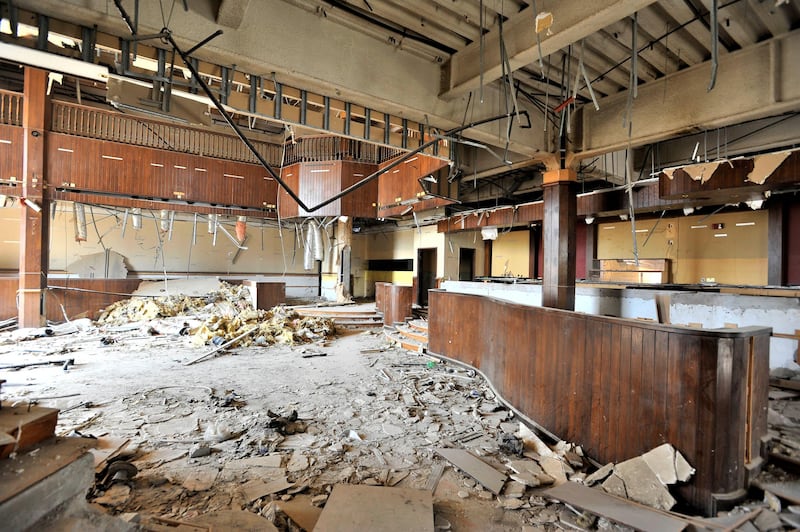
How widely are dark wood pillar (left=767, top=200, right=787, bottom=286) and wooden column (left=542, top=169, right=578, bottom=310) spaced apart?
16.4 ft

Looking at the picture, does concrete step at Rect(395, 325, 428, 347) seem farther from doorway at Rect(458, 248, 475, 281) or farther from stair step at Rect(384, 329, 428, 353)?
doorway at Rect(458, 248, 475, 281)

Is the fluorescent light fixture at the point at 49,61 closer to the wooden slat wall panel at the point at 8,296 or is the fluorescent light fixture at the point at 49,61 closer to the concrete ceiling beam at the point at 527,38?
the concrete ceiling beam at the point at 527,38

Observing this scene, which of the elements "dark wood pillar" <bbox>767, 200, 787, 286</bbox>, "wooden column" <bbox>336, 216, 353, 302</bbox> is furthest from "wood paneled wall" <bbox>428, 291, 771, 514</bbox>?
"wooden column" <bbox>336, 216, 353, 302</bbox>

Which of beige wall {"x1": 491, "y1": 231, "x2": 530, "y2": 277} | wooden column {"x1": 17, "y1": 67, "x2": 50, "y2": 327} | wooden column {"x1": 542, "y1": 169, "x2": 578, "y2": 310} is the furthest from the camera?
beige wall {"x1": 491, "y1": 231, "x2": 530, "y2": 277}

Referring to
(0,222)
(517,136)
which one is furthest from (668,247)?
(0,222)

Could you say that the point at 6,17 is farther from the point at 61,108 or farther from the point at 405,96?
the point at 61,108

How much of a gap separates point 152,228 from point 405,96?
10357mm

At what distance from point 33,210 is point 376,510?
9700mm

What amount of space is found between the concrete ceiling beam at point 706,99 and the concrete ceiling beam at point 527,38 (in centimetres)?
148

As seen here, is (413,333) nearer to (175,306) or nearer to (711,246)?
(175,306)

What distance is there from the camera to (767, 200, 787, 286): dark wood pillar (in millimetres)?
6586

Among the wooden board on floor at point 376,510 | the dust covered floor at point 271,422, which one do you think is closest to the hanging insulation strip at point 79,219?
the dust covered floor at point 271,422

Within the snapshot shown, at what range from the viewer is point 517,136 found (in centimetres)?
435

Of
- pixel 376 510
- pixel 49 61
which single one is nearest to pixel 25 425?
pixel 376 510
